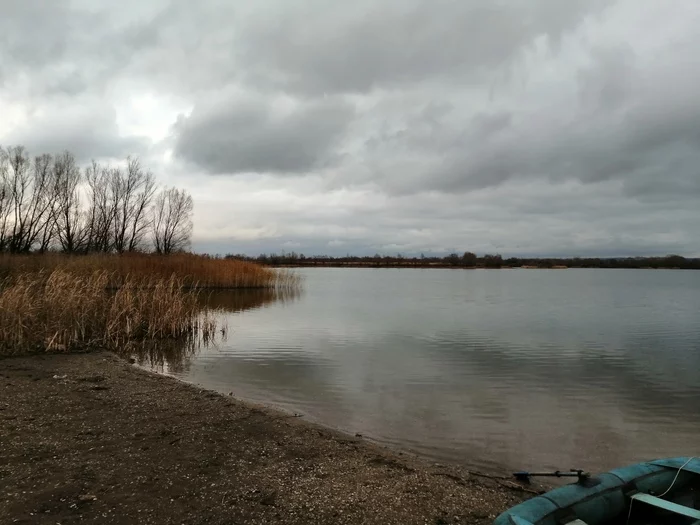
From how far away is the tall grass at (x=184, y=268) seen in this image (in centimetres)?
2313

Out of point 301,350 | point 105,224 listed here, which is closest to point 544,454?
point 301,350

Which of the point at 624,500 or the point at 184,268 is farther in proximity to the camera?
the point at 184,268

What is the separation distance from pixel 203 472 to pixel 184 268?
25.5 meters

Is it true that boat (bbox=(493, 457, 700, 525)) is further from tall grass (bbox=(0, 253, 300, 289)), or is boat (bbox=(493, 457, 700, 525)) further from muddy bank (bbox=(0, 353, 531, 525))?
tall grass (bbox=(0, 253, 300, 289))

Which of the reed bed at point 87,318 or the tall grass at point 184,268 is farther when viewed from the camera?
the tall grass at point 184,268

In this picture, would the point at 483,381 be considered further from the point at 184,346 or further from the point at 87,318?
the point at 87,318

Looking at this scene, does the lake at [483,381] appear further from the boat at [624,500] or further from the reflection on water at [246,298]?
the reflection on water at [246,298]

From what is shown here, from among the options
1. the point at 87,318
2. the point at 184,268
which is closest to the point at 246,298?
the point at 184,268

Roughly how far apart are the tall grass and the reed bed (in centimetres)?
947

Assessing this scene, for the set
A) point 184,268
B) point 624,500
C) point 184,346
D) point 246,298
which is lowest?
point 184,346

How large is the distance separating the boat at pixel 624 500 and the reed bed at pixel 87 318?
1032 centimetres

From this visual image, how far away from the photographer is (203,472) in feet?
14.5

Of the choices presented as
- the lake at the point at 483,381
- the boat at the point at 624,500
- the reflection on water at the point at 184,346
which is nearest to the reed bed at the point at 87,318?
the reflection on water at the point at 184,346

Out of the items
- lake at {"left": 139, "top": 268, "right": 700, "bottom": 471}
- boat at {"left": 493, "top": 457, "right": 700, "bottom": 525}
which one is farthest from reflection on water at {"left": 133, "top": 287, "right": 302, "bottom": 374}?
boat at {"left": 493, "top": 457, "right": 700, "bottom": 525}
